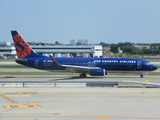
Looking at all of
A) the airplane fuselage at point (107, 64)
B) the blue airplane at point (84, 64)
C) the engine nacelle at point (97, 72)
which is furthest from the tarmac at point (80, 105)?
the airplane fuselage at point (107, 64)

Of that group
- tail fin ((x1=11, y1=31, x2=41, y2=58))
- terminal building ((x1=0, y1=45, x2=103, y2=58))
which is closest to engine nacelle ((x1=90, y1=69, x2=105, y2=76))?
tail fin ((x1=11, y1=31, x2=41, y2=58))

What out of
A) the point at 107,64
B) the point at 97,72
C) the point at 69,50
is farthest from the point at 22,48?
the point at 69,50

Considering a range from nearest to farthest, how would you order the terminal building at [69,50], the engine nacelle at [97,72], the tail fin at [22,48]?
the engine nacelle at [97,72], the tail fin at [22,48], the terminal building at [69,50]

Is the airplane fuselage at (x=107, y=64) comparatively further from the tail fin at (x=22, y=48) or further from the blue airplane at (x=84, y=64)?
the tail fin at (x=22, y=48)

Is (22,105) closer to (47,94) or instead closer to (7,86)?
(47,94)

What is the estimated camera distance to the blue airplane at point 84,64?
174 feet

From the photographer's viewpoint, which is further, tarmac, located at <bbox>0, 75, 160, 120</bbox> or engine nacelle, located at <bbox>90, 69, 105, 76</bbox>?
engine nacelle, located at <bbox>90, 69, 105, 76</bbox>

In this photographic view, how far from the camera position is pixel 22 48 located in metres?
55.9

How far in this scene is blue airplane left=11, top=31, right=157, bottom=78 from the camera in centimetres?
5316

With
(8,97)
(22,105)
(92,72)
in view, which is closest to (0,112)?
(22,105)

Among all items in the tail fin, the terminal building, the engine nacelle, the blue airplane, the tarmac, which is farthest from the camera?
the terminal building

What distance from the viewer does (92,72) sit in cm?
5241

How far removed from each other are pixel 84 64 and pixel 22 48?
349 inches

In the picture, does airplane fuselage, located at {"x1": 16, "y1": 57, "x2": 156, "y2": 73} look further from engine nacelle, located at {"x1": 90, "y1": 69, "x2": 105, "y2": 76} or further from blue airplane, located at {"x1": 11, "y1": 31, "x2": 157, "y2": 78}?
engine nacelle, located at {"x1": 90, "y1": 69, "x2": 105, "y2": 76}
